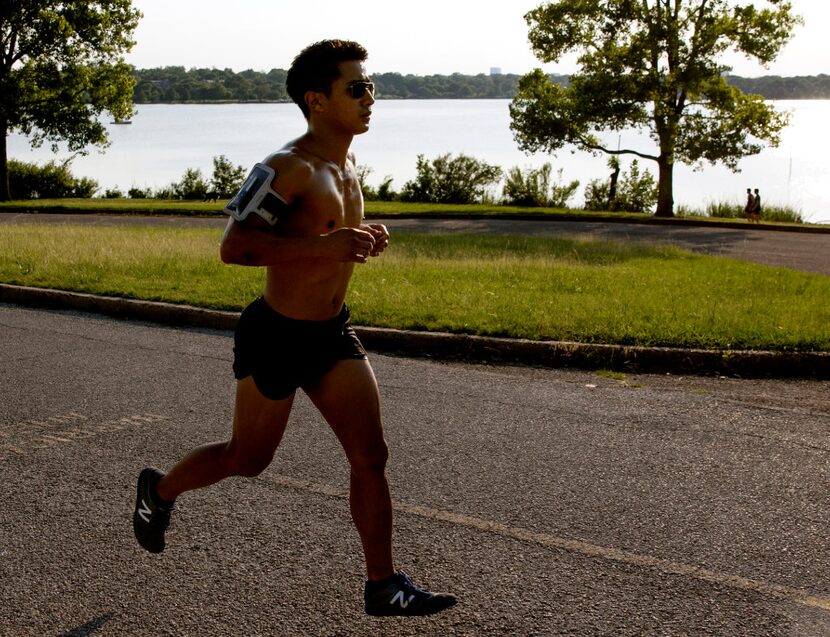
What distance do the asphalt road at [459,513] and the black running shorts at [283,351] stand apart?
0.83 m

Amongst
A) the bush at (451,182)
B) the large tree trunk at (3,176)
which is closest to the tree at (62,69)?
the large tree trunk at (3,176)

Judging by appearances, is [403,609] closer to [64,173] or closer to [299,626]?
[299,626]

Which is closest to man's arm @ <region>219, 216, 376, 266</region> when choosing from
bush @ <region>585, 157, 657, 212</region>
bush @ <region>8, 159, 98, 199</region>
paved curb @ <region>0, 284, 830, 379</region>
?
paved curb @ <region>0, 284, 830, 379</region>

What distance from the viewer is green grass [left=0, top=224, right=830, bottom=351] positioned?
8730 mm

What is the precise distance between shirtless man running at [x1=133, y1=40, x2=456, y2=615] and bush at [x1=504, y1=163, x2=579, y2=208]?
27985mm

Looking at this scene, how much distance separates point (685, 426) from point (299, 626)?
343 centimetres

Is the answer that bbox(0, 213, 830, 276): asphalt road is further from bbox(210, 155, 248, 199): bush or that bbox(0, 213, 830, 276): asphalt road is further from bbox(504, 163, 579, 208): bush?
bbox(210, 155, 248, 199): bush

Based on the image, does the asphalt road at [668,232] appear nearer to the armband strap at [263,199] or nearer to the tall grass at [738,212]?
the tall grass at [738,212]

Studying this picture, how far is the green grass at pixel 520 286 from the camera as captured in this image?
873cm

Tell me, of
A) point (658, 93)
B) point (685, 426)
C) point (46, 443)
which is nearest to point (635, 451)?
point (685, 426)

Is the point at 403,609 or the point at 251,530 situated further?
the point at 251,530

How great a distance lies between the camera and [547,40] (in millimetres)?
27875

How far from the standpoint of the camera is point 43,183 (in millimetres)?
35312

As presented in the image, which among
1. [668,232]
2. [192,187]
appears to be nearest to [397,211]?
[668,232]
